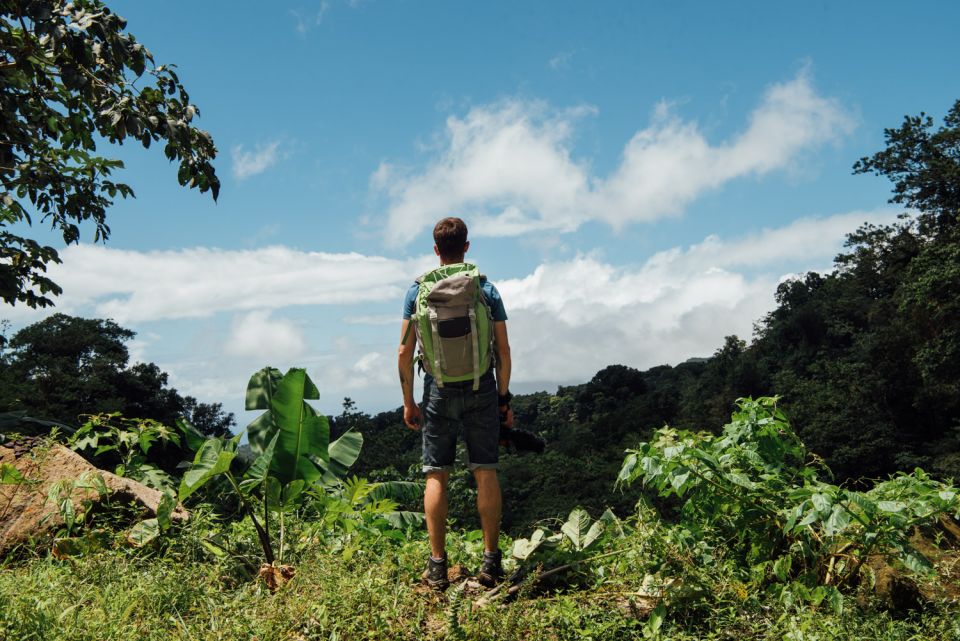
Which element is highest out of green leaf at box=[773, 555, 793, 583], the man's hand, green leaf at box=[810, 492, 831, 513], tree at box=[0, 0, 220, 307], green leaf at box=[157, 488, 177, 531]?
tree at box=[0, 0, 220, 307]

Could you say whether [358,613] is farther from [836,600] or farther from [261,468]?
[836,600]

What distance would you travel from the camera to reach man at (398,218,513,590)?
4.23 m

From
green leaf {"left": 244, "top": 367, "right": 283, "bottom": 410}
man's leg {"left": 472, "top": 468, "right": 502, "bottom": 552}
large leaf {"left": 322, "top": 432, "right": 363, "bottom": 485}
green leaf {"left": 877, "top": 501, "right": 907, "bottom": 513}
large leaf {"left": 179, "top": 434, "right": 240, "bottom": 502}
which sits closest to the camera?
green leaf {"left": 877, "top": 501, "right": 907, "bottom": 513}

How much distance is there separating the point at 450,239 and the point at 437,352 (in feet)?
2.31

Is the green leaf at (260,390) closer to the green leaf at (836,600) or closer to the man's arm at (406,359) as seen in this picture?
the man's arm at (406,359)

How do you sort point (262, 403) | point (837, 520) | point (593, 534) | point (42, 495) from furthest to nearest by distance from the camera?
1. point (262, 403)
2. point (42, 495)
3. point (593, 534)
4. point (837, 520)

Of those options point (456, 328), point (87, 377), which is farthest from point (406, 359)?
point (87, 377)

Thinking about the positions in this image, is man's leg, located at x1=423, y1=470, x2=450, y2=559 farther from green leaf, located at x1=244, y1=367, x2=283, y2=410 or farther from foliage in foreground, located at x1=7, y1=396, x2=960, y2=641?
green leaf, located at x1=244, y1=367, x2=283, y2=410

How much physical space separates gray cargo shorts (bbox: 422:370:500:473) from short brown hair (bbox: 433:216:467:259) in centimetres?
76

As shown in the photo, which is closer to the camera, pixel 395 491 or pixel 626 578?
pixel 626 578

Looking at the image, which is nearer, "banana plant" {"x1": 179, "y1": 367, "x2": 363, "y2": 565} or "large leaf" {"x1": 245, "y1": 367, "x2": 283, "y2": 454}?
"banana plant" {"x1": 179, "y1": 367, "x2": 363, "y2": 565}

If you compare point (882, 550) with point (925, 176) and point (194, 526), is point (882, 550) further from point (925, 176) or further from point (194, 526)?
point (925, 176)

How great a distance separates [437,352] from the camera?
419 cm

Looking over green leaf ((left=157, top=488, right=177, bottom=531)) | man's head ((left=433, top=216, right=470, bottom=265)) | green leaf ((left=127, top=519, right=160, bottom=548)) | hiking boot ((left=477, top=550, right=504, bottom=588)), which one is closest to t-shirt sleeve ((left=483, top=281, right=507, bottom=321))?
man's head ((left=433, top=216, right=470, bottom=265))
